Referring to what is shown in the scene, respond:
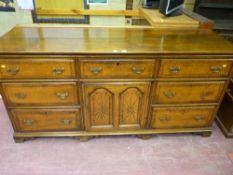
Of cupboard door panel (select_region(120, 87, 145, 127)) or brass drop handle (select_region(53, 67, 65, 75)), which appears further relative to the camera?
cupboard door panel (select_region(120, 87, 145, 127))

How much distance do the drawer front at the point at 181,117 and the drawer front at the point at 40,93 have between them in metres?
0.71

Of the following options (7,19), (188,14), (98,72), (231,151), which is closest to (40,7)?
(7,19)

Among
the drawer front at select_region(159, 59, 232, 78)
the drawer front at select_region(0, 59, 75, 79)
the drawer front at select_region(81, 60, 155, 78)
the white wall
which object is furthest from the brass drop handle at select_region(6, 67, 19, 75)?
the white wall

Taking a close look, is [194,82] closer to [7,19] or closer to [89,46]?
[89,46]

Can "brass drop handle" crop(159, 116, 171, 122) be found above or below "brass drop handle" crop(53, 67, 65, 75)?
below

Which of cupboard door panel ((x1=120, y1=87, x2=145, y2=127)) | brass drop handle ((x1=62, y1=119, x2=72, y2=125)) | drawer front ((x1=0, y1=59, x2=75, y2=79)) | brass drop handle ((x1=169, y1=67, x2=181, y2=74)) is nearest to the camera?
drawer front ((x1=0, y1=59, x2=75, y2=79))

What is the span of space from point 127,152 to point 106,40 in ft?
3.15

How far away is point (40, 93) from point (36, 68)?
0.21 meters

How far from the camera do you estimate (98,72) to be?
128 cm

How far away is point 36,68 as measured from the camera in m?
1.23

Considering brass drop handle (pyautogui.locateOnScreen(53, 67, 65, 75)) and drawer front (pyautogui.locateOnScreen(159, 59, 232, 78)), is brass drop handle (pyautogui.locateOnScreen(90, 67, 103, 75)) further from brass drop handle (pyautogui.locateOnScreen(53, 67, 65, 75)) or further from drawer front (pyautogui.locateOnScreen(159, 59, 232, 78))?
drawer front (pyautogui.locateOnScreen(159, 59, 232, 78))

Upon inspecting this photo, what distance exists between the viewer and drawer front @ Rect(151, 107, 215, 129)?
5.01ft

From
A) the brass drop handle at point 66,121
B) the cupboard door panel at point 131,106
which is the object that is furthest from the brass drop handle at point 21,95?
the cupboard door panel at point 131,106

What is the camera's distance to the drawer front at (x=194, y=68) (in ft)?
4.22
